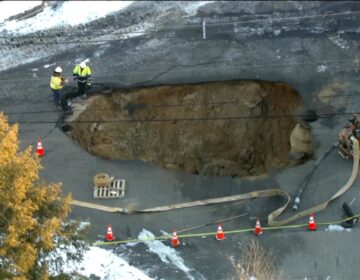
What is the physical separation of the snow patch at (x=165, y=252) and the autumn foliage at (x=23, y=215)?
4480mm

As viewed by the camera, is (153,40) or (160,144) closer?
(160,144)

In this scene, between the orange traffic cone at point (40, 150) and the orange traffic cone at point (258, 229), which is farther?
the orange traffic cone at point (40, 150)

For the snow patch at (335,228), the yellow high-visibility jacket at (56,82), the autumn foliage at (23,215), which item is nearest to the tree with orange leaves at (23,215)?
the autumn foliage at (23,215)

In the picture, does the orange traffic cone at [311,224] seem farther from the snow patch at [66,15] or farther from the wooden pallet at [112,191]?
the snow patch at [66,15]

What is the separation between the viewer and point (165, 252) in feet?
50.6

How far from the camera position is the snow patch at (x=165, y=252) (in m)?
15.1

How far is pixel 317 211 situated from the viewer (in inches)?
641

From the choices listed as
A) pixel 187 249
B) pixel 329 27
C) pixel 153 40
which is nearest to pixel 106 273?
pixel 187 249

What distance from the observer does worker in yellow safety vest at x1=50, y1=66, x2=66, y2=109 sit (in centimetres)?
1830

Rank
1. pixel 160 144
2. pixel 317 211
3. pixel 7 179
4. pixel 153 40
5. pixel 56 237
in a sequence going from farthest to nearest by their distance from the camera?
pixel 153 40, pixel 160 144, pixel 317 211, pixel 56 237, pixel 7 179

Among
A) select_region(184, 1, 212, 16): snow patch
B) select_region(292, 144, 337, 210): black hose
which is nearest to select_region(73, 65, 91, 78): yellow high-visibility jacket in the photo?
select_region(184, 1, 212, 16): snow patch

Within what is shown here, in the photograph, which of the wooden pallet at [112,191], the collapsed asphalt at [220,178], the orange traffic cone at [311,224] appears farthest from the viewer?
the wooden pallet at [112,191]

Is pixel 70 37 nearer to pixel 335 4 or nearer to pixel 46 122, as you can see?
pixel 46 122

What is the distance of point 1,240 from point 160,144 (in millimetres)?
9750
